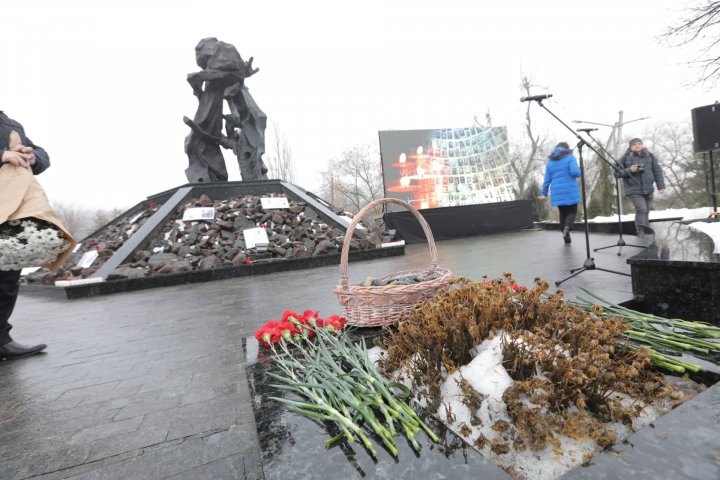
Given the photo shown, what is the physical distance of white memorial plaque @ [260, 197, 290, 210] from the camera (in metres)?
9.66

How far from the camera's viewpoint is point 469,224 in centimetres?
1292

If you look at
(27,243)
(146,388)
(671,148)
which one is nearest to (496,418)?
(146,388)

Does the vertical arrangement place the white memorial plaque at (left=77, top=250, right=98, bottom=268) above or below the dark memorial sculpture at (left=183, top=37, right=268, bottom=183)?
below

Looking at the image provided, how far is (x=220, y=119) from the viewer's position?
11.5 metres

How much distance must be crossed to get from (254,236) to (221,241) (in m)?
0.72

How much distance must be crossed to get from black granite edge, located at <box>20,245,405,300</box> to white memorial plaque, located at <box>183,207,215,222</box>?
92.9 inches

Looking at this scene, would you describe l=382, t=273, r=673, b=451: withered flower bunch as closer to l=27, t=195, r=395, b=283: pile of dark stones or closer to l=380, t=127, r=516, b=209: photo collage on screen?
l=27, t=195, r=395, b=283: pile of dark stones

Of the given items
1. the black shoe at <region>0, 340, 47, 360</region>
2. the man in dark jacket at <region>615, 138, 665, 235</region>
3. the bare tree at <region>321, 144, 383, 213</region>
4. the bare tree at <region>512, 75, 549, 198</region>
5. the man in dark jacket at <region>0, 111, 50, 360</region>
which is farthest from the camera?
the bare tree at <region>321, 144, 383, 213</region>

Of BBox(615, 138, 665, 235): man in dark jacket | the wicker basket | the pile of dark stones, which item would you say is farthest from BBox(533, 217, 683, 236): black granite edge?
the wicker basket

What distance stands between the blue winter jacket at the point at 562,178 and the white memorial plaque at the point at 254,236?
18.2 ft

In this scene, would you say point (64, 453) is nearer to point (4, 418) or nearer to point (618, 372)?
point (4, 418)

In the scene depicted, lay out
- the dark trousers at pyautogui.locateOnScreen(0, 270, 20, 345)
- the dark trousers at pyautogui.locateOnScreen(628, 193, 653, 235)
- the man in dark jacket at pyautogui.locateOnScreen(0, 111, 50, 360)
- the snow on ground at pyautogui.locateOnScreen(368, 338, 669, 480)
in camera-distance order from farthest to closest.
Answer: the dark trousers at pyautogui.locateOnScreen(628, 193, 653, 235) → the dark trousers at pyautogui.locateOnScreen(0, 270, 20, 345) → the man in dark jacket at pyautogui.locateOnScreen(0, 111, 50, 360) → the snow on ground at pyautogui.locateOnScreen(368, 338, 669, 480)

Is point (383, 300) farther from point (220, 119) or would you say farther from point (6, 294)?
point (220, 119)

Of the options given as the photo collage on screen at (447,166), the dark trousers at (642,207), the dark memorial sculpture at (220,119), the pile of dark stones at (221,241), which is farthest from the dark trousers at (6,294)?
the photo collage on screen at (447,166)
